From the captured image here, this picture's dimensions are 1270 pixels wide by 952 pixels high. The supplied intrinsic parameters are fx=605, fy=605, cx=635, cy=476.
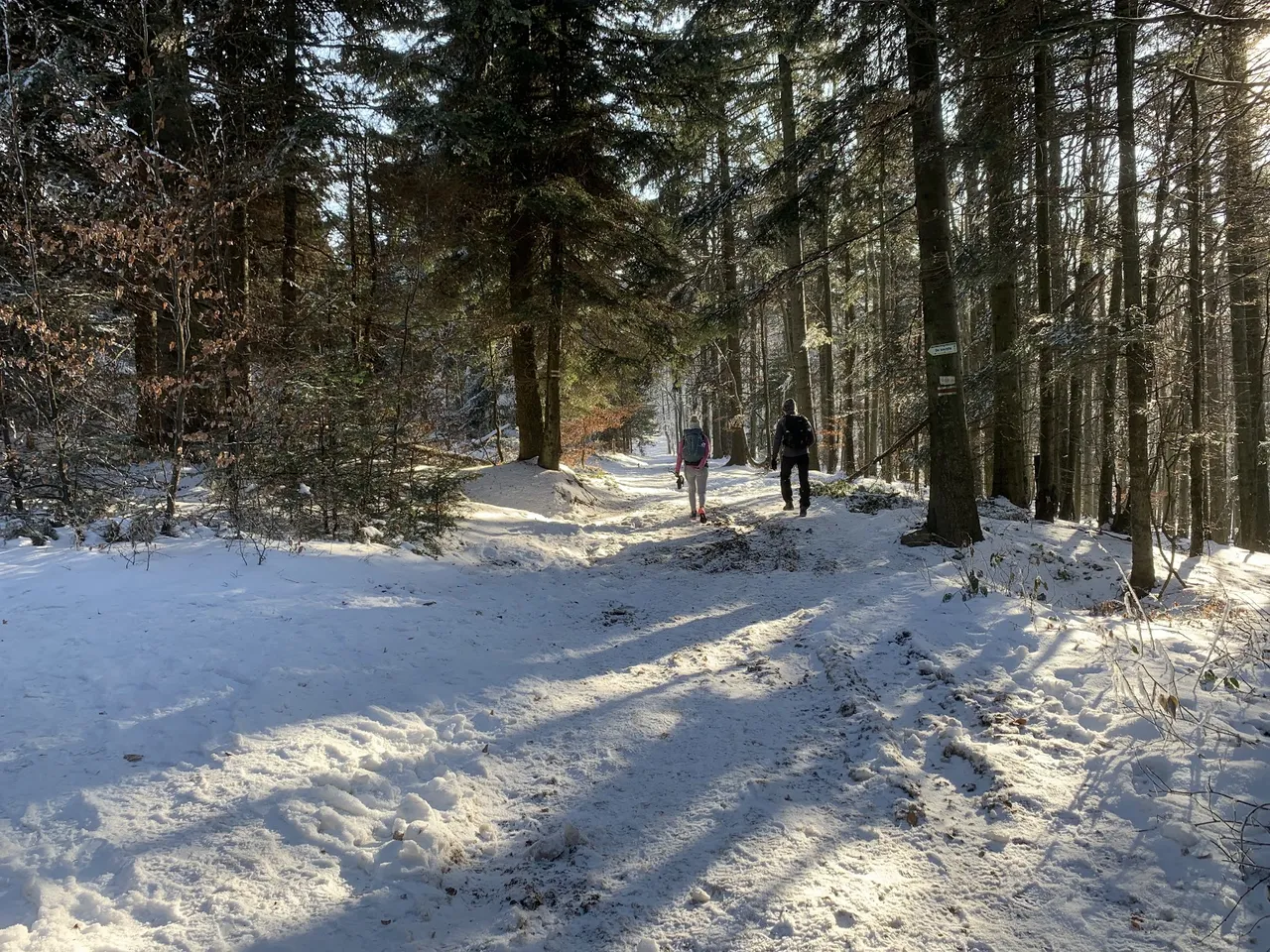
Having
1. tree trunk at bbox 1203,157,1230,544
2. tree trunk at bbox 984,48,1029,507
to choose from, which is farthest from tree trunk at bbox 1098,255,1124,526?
tree trunk at bbox 984,48,1029,507

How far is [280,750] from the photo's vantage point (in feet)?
11.0

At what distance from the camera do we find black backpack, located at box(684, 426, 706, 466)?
37.7 feet

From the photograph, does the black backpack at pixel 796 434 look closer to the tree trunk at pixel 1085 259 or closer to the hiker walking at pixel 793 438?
the hiker walking at pixel 793 438

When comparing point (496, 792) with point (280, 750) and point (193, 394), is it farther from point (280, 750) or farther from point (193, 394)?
point (193, 394)

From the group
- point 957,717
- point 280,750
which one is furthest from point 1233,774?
point 280,750

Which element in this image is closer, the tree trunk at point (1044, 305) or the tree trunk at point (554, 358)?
the tree trunk at point (1044, 305)

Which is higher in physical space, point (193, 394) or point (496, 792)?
point (193, 394)

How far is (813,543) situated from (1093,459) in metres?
24.9

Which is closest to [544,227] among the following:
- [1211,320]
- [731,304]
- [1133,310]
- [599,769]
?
[731,304]

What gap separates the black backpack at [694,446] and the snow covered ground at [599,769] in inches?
222

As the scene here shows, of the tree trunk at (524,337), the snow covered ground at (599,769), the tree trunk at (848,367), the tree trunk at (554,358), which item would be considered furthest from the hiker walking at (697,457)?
the tree trunk at (848,367)

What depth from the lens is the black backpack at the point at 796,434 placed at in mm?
11008

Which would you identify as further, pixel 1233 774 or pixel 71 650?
pixel 71 650

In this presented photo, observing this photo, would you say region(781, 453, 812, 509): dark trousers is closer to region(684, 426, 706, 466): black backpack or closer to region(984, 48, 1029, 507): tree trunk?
region(684, 426, 706, 466): black backpack
